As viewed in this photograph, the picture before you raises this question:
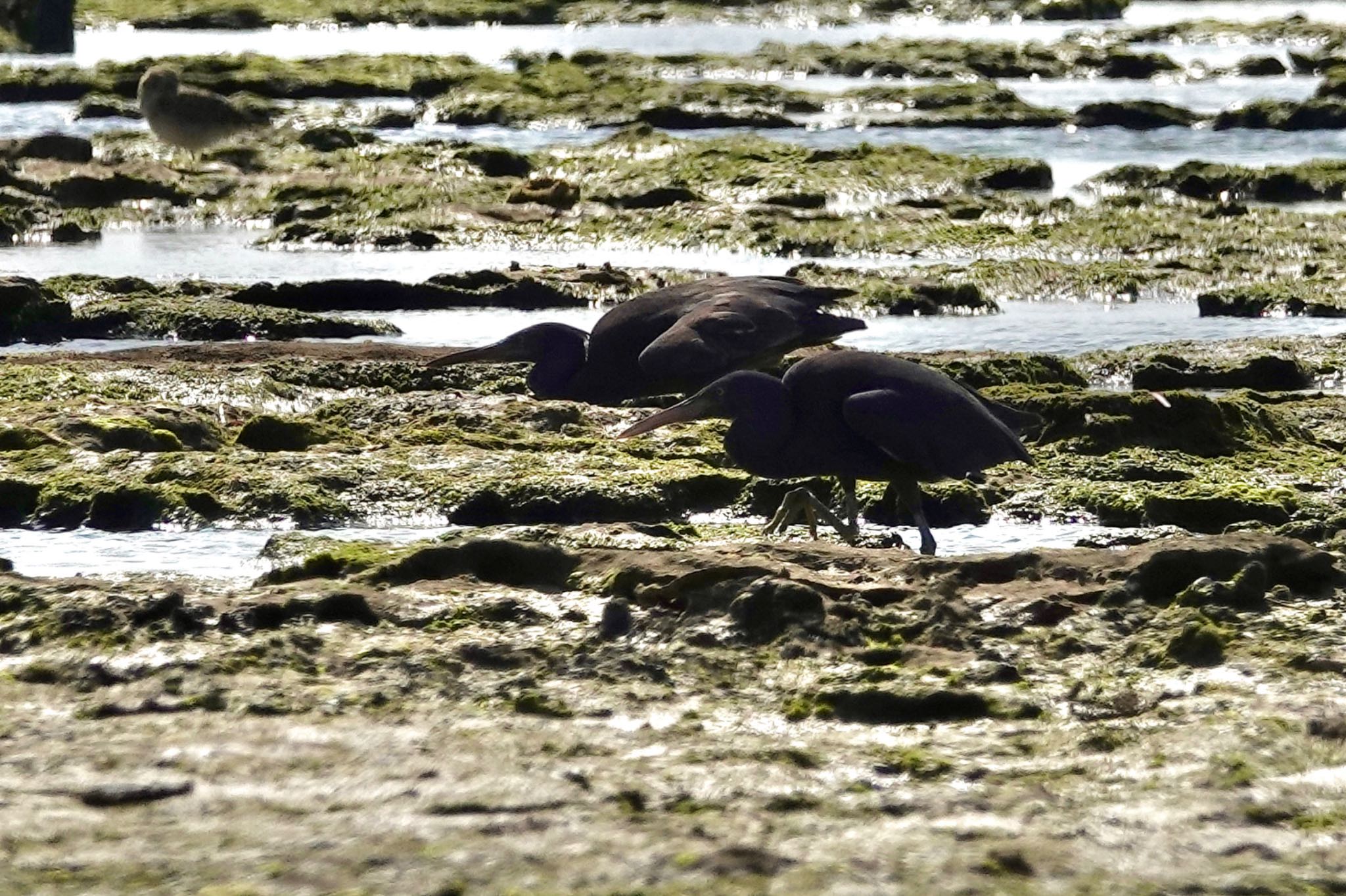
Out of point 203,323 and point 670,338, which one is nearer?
point 670,338

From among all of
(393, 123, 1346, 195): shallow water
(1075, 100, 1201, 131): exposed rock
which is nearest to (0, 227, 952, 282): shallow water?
(393, 123, 1346, 195): shallow water

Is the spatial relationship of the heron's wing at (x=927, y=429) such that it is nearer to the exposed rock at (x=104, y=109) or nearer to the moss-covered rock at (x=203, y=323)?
the moss-covered rock at (x=203, y=323)

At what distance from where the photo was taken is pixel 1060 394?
397 inches

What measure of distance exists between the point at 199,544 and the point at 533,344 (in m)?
2.65

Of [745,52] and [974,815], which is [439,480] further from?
[745,52]

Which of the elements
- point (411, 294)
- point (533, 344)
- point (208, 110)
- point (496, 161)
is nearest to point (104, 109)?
point (208, 110)

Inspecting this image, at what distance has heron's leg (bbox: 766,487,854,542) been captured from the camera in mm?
7926

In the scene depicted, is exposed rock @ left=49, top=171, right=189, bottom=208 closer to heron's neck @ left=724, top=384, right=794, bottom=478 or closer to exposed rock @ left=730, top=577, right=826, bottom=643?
heron's neck @ left=724, top=384, right=794, bottom=478

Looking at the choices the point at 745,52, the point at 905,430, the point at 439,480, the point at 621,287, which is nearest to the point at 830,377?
the point at 905,430

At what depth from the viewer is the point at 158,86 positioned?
26062mm

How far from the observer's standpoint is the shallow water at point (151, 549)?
7.69 m

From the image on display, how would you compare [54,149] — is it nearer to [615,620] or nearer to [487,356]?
[487,356]

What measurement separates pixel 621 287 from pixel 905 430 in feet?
28.2

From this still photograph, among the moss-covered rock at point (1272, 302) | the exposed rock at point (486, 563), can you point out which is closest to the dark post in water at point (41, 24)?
the moss-covered rock at point (1272, 302)
